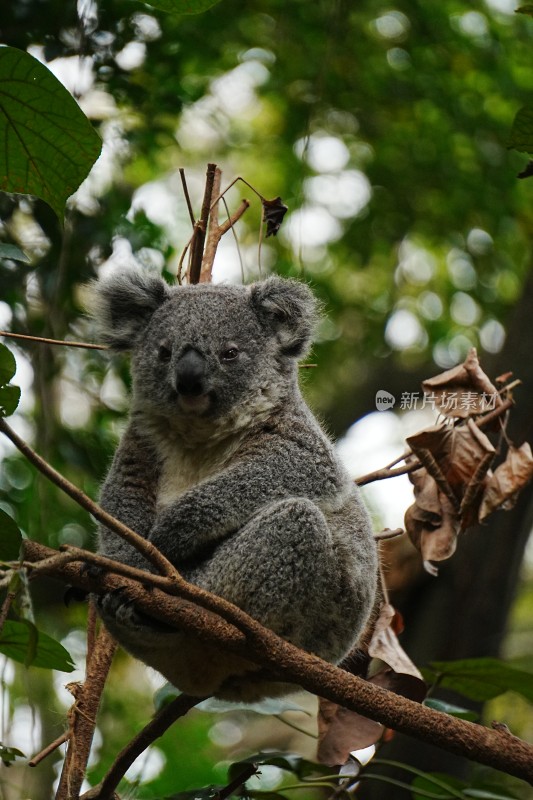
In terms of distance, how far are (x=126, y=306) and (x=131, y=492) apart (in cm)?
86

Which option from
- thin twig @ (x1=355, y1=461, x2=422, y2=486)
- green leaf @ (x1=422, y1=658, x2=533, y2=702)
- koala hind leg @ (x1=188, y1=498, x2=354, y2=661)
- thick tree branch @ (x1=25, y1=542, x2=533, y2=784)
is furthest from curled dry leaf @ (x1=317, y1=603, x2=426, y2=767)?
thick tree branch @ (x1=25, y1=542, x2=533, y2=784)

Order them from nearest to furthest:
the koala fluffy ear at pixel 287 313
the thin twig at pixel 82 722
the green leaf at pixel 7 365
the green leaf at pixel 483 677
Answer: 1. the green leaf at pixel 7 365
2. the thin twig at pixel 82 722
3. the green leaf at pixel 483 677
4. the koala fluffy ear at pixel 287 313

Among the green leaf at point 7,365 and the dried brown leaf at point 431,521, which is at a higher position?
the green leaf at point 7,365

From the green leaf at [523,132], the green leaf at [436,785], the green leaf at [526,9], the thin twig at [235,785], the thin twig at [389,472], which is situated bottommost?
the green leaf at [436,785]

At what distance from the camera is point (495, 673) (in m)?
3.36

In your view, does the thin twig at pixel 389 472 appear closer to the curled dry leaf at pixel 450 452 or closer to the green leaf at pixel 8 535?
the curled dry leaf at pixel 450 452

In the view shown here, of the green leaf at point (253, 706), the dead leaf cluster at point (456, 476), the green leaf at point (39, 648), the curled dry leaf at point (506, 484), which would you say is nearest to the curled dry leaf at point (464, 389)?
the dead leaf cluster at point (456, 476)

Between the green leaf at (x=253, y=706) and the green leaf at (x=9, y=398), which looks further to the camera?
the green leaf at (x=253, y=706)

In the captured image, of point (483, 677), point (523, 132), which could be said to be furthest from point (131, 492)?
point (523, 132)

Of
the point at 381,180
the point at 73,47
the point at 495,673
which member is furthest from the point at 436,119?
the point at 495,673

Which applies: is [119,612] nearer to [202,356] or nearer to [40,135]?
[202,356]

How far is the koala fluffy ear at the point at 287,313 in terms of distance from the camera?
154 inches

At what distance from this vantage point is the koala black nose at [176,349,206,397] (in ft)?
11.3

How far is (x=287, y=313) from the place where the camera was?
3.89 meters
